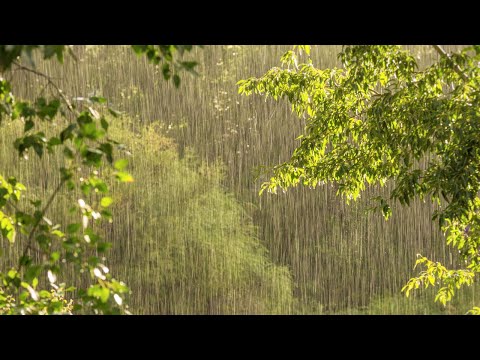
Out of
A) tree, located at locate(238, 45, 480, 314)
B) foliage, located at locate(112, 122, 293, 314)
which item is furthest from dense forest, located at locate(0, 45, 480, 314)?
tree, located at locate(238, 45, 480, 314)

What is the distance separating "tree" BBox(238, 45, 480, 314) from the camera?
11.0 ft

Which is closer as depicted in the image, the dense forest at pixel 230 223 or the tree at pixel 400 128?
the tree at pixel 400 128

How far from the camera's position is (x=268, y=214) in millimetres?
13070

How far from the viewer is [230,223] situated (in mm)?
12930

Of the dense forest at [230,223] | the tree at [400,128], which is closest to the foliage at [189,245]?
the dense forest at [230,223]

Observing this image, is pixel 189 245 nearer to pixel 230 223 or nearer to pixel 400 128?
pixel 230 223

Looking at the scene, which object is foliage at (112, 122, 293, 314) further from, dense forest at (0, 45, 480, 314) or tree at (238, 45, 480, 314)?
tree at (238, 45, 480, 314)

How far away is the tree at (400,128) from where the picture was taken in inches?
132

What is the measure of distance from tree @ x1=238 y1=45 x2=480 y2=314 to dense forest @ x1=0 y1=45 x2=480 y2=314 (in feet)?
25.4

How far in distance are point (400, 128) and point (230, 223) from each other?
9216 mm

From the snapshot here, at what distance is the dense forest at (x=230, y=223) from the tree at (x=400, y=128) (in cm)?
774

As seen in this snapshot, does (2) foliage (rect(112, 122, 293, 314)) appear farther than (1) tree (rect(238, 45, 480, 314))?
Yes

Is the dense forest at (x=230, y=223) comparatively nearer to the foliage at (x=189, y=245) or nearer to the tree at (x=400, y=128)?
the foliage at (x=189, y=245)
